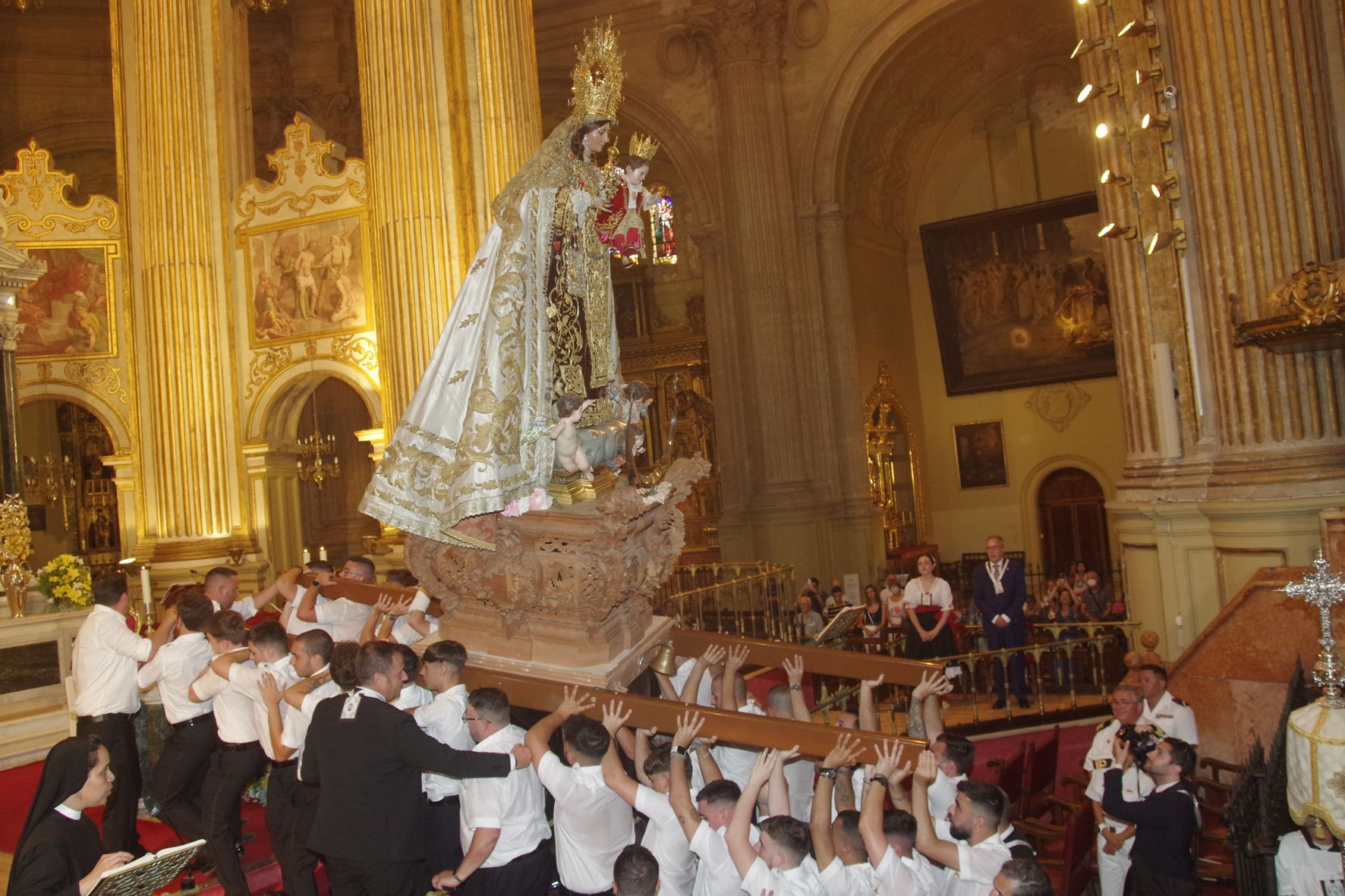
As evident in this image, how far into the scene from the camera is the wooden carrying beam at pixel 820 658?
5.45 m

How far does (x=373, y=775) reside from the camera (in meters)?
4.38

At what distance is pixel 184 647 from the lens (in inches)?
229

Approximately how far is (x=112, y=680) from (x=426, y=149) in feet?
24.7

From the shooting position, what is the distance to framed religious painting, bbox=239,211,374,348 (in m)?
13.2

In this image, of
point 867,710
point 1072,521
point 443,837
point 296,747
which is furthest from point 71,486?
point 867,710

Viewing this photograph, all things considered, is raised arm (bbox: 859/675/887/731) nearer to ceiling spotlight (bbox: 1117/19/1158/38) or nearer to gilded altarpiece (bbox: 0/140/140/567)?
ceiling spotlight (bbox: 1117/19/1158/38)

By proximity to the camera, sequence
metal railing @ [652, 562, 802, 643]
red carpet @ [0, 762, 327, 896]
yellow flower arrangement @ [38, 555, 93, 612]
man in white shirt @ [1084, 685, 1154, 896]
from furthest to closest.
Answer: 1. metal railing @ [652, 562, 802, 643]
2. yellow flower arrangement @ [38, 555, 93, 612]
3. red carpet @ [0, 762, 327, 896]
4. man in white shirt @ [1084, 685, 1154, 896]

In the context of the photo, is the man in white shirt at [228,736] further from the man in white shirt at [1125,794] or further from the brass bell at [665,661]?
the man in white shirt at [1125,794]

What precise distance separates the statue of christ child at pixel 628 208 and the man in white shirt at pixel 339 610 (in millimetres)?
2677

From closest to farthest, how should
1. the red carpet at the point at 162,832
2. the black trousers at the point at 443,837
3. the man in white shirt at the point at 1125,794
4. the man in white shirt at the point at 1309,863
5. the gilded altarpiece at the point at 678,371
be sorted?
the man in white shirt at the point at 1309,863
the black trousers at the point at 443,837
the man in white shirt at the point at 1125,794
the red carpet at the point at 162,832
the gilded altarpiece at the point at 678,371

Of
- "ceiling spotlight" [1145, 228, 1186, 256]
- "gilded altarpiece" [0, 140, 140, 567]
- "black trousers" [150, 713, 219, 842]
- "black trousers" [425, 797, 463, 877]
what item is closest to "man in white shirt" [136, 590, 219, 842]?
"black trousers" [150, 713, 219, 842]

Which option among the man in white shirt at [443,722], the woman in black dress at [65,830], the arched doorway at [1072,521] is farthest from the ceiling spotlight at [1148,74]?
the arched doorway at [1072,521]

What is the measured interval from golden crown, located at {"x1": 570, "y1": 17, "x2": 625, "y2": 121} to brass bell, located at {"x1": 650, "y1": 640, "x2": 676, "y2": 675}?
2666 millimetres

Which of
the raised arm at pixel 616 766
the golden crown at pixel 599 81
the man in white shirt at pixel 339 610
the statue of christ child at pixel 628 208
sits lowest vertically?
the raised arm at pixel 616 766
